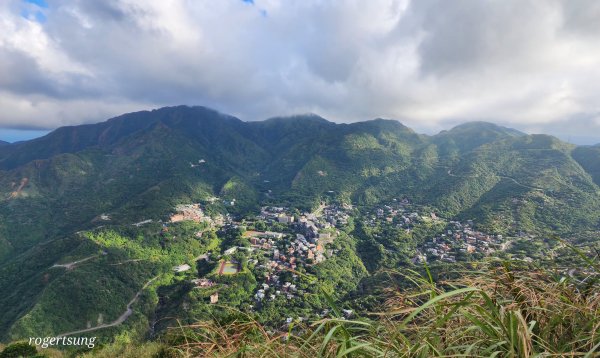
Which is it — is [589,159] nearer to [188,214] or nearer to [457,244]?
[457,244]

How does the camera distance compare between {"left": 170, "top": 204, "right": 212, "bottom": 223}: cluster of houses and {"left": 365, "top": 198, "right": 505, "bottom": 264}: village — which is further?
{"left": 170, "top": 204, "right": 212, "bottom": 223}: cluster of houses

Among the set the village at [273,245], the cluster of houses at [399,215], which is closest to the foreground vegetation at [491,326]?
the village at [273,245]

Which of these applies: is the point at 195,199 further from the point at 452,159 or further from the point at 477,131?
the point at 477,131

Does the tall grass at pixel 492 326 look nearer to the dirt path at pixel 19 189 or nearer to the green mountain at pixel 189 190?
the green mountain at pixel 189 190

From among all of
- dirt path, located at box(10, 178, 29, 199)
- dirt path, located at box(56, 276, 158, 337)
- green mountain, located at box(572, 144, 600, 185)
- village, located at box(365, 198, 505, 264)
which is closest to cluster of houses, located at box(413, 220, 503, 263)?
village, located at box(365, 198, 505, 264)

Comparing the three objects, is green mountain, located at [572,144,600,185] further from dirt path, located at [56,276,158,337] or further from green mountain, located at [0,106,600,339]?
dirt path, located at [56,276,158,337]

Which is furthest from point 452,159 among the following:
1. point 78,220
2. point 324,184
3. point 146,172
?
point 78,220

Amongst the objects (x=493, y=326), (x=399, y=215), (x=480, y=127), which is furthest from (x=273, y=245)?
(x=480, y=127)

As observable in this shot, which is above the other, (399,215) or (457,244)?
(399,215)
